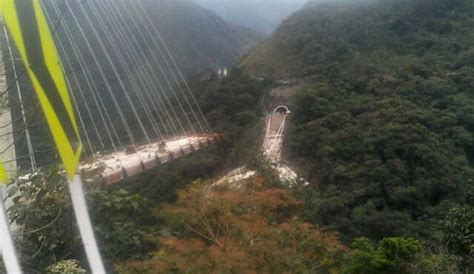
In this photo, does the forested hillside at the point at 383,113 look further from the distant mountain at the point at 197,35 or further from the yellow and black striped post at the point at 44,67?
the yellow and black striped post at the point at 44,67

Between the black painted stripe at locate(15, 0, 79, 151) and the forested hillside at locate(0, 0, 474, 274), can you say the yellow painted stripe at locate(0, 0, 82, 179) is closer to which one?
the black painted stripe at locate(15, 0, 79, 151)

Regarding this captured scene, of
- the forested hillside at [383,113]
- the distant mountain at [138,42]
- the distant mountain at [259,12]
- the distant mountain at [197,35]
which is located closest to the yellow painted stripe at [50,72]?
the distant mountain at [138,42]

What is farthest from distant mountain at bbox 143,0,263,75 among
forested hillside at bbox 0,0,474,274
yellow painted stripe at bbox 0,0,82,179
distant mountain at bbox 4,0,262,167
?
yellow painted stripe at bbox 0,0,82,179

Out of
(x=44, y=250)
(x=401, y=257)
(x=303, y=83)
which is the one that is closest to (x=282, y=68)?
A: (x=303, y=83)

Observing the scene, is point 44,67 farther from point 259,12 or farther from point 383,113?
point 259,12

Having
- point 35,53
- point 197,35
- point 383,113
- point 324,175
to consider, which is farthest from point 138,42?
point 35,53

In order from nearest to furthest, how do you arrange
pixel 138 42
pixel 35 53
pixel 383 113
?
pixel 35 53
pixel 138 42
pixel 383 113
